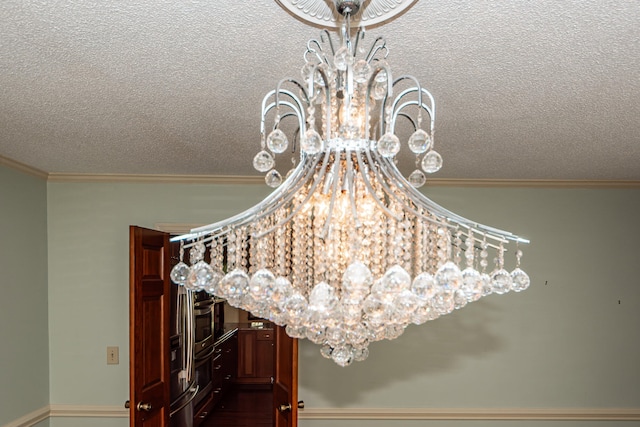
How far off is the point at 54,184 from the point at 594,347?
13.5 ft

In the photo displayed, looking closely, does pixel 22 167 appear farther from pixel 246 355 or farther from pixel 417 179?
pixel 246 355

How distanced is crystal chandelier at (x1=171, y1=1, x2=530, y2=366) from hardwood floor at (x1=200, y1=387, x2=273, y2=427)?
444cm

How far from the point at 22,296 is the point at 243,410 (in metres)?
3.21

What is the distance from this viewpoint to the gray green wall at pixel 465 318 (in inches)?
147

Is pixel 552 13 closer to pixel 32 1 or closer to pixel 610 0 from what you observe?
pixel 610 0

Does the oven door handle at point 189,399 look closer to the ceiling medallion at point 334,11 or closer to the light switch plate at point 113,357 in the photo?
the light switch plate at point 113,357

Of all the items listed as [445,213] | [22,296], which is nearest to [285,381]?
[22,296]

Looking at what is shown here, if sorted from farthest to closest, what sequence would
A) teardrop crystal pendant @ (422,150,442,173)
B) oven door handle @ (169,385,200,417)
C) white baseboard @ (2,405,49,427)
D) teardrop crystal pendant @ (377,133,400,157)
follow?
1. oven door handle @ (169,385,200,417)
2. white baseboard @ (2,405,49,427)
3. teardrop crystal pendant @ (422,150,442,173)
4. teardrop crystal pendant @ (377,133,400,157)

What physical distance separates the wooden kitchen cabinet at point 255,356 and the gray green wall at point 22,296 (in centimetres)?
361

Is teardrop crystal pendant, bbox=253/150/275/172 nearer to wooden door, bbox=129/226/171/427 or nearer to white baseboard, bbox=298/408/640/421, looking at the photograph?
wooden door, bbox=129/226/171/427

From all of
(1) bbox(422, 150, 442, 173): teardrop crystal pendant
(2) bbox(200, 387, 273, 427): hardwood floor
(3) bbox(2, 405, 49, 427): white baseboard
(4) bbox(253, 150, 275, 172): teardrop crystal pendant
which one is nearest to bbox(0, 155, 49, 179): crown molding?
(3) bbox(2, 405, 49, 427): white baseboard

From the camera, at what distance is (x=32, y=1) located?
4.16ft

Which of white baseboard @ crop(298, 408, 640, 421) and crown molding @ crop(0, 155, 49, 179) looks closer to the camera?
crown molding @ crop(0, 155, 49, 179)

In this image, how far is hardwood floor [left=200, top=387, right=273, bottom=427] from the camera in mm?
5368
